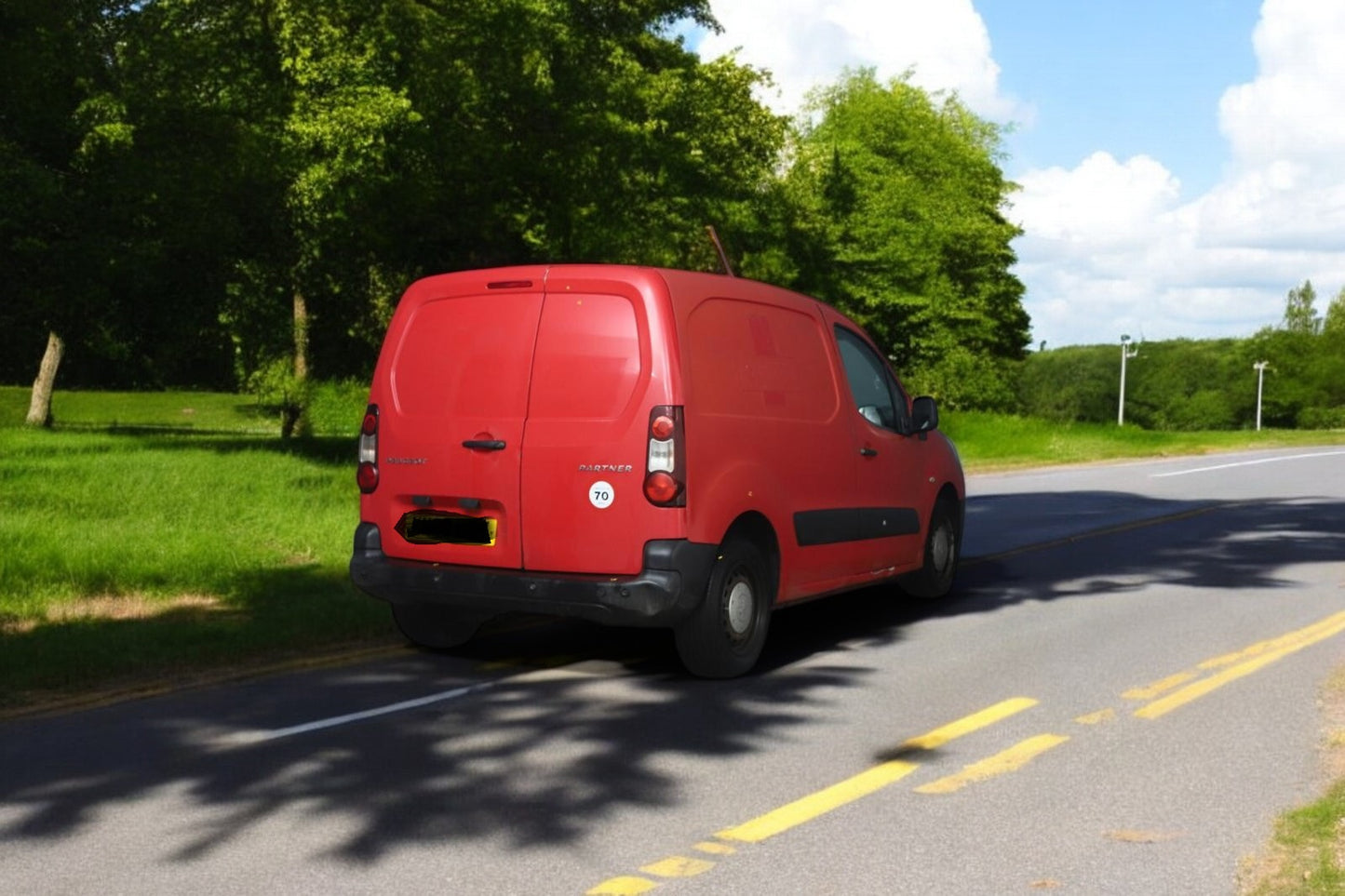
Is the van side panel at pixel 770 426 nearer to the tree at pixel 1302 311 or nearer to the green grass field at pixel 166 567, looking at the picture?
the green grass field at pixel 166 567

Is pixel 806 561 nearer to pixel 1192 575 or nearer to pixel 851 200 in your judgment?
pixel 1192 575

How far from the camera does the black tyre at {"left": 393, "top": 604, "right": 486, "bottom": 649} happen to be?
841 centimetres

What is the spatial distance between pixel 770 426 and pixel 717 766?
2496mm

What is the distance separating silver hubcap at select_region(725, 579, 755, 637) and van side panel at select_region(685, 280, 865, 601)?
36 centimetres

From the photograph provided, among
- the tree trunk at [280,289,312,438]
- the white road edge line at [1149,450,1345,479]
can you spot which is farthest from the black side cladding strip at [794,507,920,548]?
the white road edge line at [1149,450,1345,479]

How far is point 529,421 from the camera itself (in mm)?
7434

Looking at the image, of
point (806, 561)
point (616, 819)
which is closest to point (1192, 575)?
point (806, 561)

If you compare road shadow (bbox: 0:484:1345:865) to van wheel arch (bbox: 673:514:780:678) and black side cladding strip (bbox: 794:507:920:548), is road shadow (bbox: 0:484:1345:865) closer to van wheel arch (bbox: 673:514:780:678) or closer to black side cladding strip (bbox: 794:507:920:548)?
van wheel arch (bbox: 673:514:780:678)

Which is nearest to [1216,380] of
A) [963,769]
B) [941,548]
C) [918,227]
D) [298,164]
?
[918,227]

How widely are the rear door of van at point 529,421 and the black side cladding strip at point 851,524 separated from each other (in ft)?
4.30

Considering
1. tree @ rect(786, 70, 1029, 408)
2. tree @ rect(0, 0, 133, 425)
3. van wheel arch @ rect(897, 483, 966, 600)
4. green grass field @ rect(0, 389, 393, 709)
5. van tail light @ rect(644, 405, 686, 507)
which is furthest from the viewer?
tree @ rect(786, 70, 1029, 408)

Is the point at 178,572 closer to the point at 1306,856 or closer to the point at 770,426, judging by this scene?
the point at 770,426

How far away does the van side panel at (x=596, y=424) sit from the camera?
7.23 meters

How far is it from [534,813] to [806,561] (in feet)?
11.4
